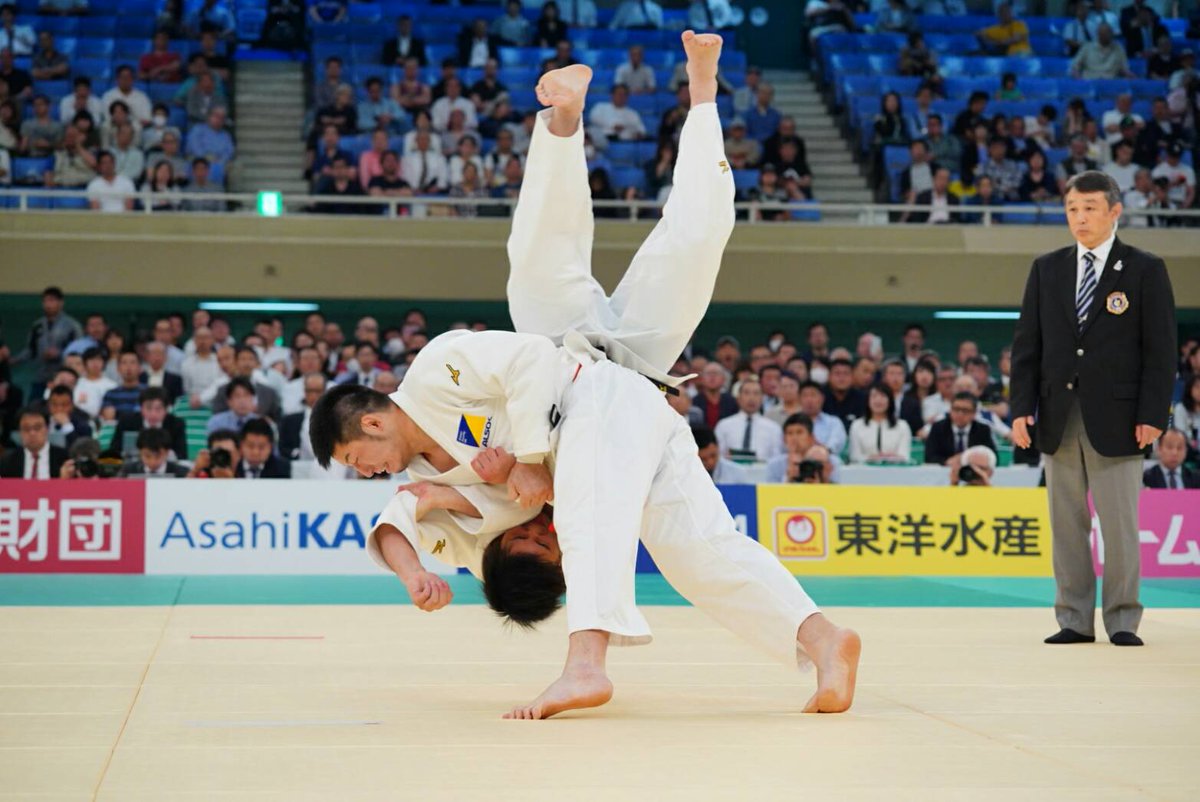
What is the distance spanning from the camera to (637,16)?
15758 mm

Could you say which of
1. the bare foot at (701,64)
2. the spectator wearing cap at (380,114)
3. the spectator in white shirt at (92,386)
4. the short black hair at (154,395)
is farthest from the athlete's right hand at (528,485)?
the spectator wearing cap at (380,114)

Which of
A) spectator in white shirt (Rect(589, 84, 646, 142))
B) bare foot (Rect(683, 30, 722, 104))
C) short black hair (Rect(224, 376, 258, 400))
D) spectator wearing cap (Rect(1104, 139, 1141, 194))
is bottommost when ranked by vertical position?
short black hair (Rect(224, 376, 258, 400))

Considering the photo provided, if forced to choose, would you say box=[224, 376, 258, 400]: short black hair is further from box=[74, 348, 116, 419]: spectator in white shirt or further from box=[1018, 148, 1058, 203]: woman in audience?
box=[1018, 148, 1058, 203]: woman in audience

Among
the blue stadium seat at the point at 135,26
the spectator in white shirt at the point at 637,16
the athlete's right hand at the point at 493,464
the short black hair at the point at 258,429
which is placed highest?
the spectator in white shirt at the point at 637,16

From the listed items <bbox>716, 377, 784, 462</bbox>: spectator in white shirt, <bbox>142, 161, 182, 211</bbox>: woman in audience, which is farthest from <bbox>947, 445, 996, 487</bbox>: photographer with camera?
<bbox>142, 161, 182, 211</bbox>: woman in audience

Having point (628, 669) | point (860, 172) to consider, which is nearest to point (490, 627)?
point (628, 669)

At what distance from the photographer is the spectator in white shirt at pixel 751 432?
9.69 m

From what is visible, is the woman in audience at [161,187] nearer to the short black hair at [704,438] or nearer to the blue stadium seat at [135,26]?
the blue stadium seat at [135,26]

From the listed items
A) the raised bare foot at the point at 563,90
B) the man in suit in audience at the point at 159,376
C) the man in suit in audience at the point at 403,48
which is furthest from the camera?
the man in suit in audience at the point at 403,48

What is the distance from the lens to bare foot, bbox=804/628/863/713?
3049 mm

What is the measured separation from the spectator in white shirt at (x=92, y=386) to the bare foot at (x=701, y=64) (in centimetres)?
734

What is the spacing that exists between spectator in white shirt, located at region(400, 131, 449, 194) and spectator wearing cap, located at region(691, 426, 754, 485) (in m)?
5.00

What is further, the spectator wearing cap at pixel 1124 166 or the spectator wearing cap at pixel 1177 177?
the spectator wearing cap at pixel 1124 166

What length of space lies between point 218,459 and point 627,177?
6.43 meters
